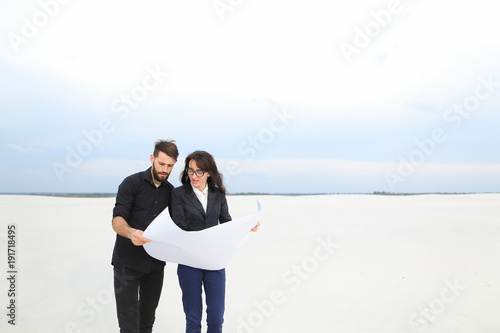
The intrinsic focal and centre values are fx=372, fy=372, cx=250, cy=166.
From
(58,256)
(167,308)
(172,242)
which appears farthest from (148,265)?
(58,256)

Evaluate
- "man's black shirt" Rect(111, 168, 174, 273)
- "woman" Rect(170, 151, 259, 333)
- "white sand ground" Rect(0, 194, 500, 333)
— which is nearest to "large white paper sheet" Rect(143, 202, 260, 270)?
"woman" Rect(170, 151, 259, 333)

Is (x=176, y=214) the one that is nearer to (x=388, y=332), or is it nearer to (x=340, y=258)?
(x=388, y=332)

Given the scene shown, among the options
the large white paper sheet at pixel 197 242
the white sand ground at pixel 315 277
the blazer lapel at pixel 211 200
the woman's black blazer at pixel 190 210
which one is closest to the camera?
the large white paper sheet at pixel 197 242

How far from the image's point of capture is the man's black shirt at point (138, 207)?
2.82 metres

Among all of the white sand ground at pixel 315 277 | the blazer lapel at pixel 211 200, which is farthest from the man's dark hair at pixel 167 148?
the white sand ground at pixel 315 277

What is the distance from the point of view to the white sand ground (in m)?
4.52

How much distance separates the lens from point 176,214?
2783 millimetres

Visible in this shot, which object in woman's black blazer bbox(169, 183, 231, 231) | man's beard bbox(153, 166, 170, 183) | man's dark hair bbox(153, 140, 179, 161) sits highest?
man's dark hair bbox(153, 140, 179, 161)

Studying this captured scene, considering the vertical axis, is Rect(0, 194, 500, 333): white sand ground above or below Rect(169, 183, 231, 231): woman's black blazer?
below

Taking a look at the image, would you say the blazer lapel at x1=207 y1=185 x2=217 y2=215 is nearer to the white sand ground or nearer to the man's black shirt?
the man's black shirt

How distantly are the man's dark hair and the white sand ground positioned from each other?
2.52 metres

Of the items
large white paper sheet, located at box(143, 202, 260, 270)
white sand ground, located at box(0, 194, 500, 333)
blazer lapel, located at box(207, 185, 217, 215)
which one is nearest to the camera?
large white paper sheet, located at box(143, 202, 260, 270)

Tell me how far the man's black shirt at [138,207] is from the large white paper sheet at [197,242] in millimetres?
237

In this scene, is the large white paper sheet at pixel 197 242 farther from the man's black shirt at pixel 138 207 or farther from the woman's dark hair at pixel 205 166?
the woman's dark hair at pixel 205 166
